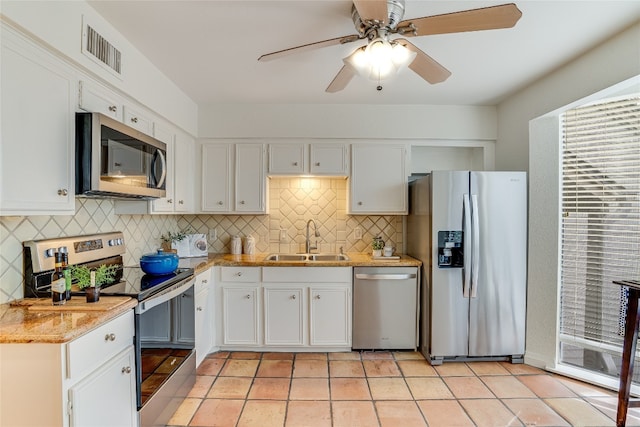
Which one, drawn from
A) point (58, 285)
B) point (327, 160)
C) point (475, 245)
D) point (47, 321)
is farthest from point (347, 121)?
point (47, 321)

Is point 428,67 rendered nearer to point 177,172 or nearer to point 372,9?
point 372,9

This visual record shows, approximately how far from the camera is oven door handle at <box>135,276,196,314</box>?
175 cm

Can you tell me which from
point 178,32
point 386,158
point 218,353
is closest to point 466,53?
point 386,158

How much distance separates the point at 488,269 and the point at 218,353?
2567 mm

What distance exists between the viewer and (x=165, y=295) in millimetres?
1980

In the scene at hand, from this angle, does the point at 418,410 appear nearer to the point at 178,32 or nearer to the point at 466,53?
the point at 466,53

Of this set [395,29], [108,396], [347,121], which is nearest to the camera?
[108,396]

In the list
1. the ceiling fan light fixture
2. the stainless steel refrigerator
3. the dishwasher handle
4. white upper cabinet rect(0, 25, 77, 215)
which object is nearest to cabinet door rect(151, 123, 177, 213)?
white upper cabinet rect(0, 25, 77, 215)

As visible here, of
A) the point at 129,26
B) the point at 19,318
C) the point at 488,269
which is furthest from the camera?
the point at 488,269

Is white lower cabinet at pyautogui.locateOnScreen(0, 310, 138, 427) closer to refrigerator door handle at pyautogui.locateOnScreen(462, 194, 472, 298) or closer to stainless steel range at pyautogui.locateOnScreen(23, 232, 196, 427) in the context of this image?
stainless steel range at pyautogui.locateOnScreen(23, 232, 196, 427)

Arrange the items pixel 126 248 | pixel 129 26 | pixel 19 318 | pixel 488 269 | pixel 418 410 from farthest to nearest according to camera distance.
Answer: pixel 488 269, pixel 126 248, pixel 418 410, pixel 129 26, pixel 19 318

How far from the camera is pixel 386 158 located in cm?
332

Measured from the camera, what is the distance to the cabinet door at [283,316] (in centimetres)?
297

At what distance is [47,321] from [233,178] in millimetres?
2153
